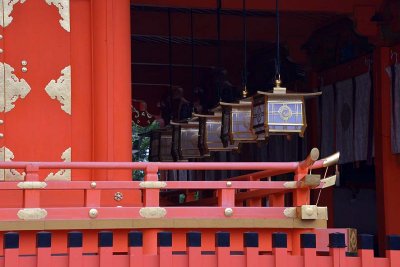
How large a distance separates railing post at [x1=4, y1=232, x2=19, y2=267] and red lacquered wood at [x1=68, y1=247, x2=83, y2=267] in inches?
16.3

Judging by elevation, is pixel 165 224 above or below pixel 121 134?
below

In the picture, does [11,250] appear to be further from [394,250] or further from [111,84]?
[394,250]

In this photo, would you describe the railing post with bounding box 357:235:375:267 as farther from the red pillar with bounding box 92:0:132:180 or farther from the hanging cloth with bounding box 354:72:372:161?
the hanging cloth with bounding box 354:72:372:161

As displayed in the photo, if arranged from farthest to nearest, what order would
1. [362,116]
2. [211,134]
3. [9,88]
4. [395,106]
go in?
[362,116] → [211,134] → [395,106] → [9,88]

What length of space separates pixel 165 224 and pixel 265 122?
2.76 m

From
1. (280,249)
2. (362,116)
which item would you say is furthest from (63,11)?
(362,116)

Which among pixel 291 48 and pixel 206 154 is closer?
pixel 206 154

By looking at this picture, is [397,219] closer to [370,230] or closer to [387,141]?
[387,141]

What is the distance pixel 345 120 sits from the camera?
1517cm

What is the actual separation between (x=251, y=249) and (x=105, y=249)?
1.20m

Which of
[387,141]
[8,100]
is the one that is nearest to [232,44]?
[387,141]

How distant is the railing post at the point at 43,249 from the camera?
778 centimetres

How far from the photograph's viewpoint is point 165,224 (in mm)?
8695

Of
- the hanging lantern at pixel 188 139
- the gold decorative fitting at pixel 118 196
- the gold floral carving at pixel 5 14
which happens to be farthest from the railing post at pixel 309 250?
the hanging lantern at pixel 188 139
